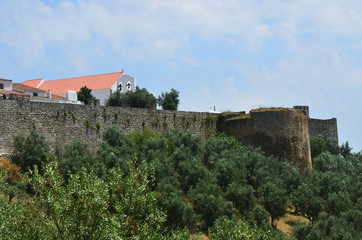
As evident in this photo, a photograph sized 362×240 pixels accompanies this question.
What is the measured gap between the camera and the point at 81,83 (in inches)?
1978

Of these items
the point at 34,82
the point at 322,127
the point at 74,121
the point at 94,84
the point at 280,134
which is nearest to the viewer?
the point at 74,121

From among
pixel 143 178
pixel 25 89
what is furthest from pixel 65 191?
pixel 25 89

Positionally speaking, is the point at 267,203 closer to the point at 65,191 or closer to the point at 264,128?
the point at 264,128

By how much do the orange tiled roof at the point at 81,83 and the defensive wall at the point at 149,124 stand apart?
1905 cm

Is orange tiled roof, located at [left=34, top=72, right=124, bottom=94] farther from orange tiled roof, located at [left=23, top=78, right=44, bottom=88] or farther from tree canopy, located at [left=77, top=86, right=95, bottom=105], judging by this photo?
tree canopy, located at [left=77, top=86, right=95, bottom=105]

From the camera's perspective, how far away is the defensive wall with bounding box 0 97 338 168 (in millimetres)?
23469

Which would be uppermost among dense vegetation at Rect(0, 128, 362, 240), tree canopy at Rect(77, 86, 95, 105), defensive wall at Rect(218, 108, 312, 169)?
tree canopy at Rect(77, 86, 95, 105)

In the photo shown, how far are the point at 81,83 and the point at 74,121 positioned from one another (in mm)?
25434

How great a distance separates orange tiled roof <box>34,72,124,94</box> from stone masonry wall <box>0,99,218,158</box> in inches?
777

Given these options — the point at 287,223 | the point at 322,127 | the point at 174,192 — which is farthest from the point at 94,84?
the point at 174,192

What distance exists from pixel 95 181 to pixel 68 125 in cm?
1305

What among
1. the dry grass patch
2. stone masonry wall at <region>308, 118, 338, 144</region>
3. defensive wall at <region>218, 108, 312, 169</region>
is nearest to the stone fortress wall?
stone masonry wall at <region>308, 118, 338, 144</region>

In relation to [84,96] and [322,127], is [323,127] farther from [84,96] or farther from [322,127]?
[84,96]

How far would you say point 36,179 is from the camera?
41.0ft
